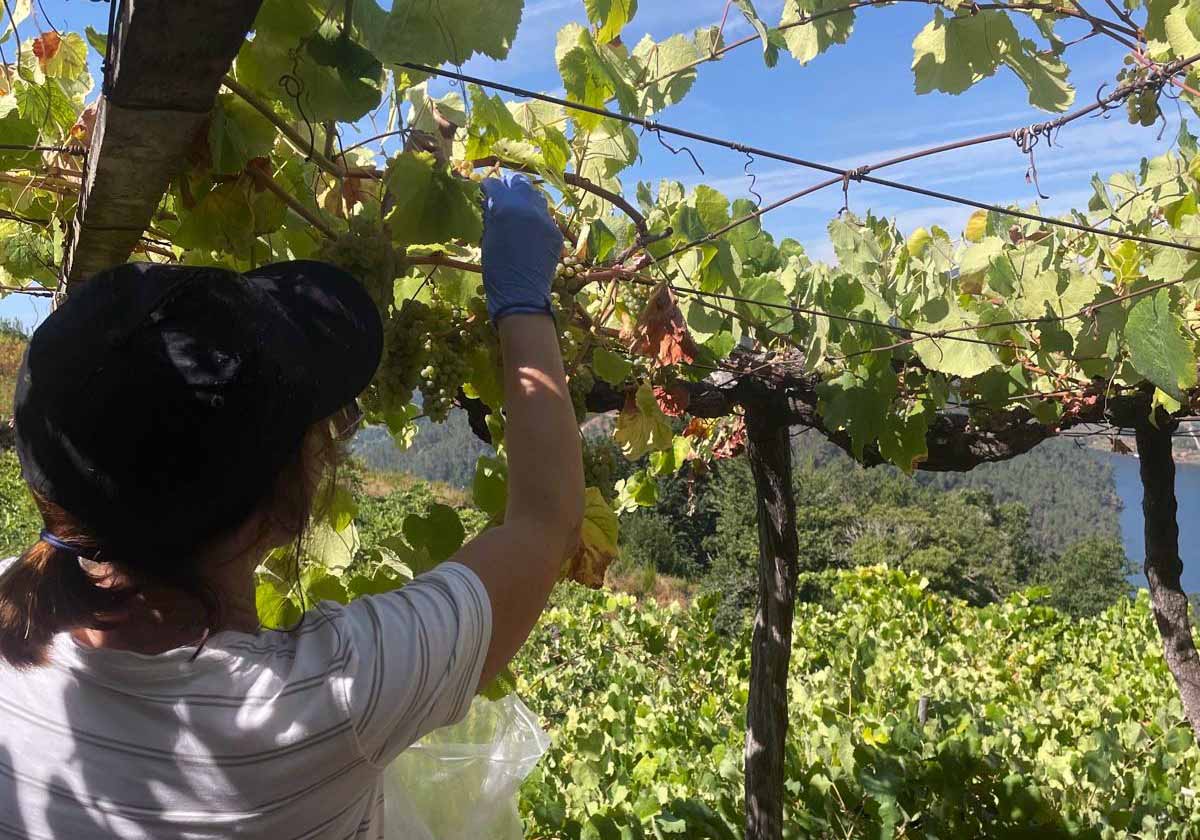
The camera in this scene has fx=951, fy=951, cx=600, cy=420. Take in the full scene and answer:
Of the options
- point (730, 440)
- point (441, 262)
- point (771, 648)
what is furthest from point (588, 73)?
point (730, 440)

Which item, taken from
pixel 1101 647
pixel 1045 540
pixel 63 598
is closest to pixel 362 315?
pixel 63 598

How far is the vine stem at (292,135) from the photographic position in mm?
1215

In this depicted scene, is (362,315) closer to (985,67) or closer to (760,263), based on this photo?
(985,67)

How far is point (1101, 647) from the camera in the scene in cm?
804

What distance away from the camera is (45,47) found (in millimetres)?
1867

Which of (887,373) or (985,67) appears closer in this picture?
(985,67)

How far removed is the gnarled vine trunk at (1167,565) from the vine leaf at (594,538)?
338 centimetres

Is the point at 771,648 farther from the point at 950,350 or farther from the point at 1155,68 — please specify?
the point at 1155,68

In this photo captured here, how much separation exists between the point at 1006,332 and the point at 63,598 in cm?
262

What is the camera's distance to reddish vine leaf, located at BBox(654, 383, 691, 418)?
2320mm

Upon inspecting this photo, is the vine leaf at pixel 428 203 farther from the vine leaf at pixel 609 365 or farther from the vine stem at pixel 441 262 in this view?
the vine leaf at pixel 609 365

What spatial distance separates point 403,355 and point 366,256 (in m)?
0.18

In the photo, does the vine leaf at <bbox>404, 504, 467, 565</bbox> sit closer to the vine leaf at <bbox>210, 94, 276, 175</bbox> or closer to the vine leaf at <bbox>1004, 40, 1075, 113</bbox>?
the vine leaf at <bbox>210, 94, 276, 175</bbox>

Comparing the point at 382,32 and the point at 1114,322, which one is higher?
the point at 382,32
